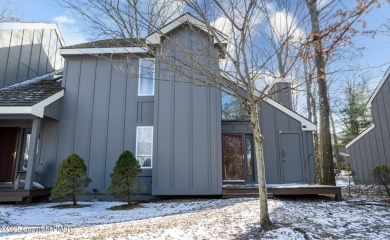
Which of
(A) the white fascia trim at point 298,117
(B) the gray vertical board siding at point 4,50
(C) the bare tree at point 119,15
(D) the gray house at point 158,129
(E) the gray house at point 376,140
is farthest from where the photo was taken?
(E) the gray house at point 376,140

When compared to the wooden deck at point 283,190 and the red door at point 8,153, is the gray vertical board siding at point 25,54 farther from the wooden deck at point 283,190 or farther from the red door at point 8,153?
the wooden deck at point 283,190

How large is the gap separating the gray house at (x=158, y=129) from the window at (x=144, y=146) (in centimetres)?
3

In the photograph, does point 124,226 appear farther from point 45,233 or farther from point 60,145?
Result: point 60,145

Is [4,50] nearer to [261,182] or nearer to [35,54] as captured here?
[35,54]

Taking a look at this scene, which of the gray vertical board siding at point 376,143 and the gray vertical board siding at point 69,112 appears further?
the gray vertical board siding at point 376,143

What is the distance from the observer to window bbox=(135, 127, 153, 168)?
31.4ft

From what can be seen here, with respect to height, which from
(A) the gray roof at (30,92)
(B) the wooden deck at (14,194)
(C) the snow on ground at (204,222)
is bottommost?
(C) the snow on ground at (204,222)

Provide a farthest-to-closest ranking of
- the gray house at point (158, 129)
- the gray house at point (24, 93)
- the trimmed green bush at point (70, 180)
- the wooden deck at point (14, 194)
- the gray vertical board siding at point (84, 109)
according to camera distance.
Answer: the gray vertical board siding at point (84, 109)
the gray house at point (158, 129)
the gray house at point (24, 93)
the wooden deck at point (14, 194)
the trimmed green bush at point (70, 180)

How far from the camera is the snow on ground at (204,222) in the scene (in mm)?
4688

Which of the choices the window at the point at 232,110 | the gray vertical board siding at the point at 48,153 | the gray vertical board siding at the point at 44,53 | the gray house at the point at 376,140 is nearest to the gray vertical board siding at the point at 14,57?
the gray vertical board siding at the point at 44,53

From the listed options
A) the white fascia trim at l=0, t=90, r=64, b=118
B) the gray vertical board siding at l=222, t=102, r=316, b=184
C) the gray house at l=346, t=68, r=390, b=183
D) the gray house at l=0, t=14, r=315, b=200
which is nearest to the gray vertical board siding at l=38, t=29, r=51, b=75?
the gray house at l=0, t=14, r=315, b=200

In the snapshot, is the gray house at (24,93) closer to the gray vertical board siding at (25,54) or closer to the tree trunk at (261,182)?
the gray vertical board siding at (25,54)

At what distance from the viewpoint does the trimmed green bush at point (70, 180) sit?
8.03 meters

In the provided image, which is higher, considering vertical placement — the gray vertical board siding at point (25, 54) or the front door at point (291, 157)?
the gray vertical board siding at point (25, 54)
